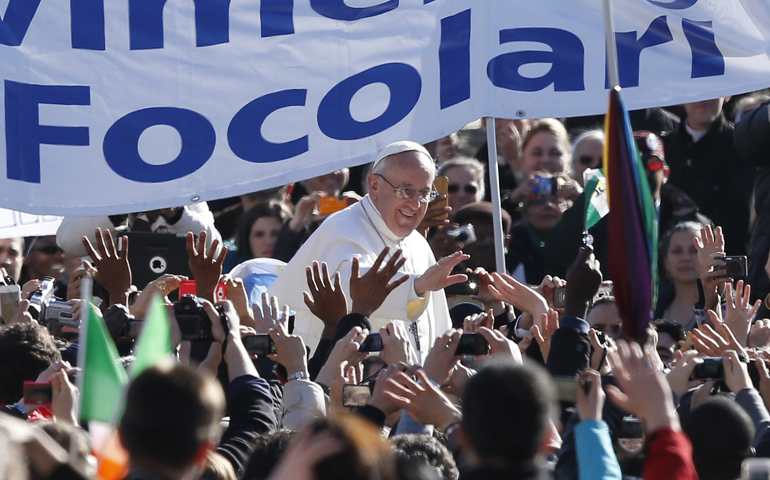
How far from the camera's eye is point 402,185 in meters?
6.02

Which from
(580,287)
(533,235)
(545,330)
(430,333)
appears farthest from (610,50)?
(533,235)

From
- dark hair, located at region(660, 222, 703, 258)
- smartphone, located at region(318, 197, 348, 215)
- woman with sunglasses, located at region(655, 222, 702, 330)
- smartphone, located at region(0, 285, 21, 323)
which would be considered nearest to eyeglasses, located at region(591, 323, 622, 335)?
woman with sunglasses, located at region(655, 222, 702, 330)

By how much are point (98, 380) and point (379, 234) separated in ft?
10.7

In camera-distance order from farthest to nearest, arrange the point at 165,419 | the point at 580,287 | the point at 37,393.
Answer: the point at 580,287 < the point at 37,393 < the point at 165,419

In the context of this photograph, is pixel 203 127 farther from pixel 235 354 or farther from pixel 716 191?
pixel 716 191

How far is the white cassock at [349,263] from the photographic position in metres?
5.97

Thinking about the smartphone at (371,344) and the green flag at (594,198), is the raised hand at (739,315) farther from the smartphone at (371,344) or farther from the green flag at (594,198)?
the smartphone at (371,344)

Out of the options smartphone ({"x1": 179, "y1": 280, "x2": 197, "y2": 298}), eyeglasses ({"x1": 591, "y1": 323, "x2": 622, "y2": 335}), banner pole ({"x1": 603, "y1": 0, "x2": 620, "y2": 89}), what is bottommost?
eyeglasses ({"x1": 591, "y1": 323, "x2": 622, "y2": 335})

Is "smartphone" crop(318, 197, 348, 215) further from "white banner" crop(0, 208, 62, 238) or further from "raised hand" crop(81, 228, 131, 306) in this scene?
"raised hand" crop(81, 228, 131, 306)

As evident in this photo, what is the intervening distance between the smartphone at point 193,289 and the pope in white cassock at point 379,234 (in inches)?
25.5

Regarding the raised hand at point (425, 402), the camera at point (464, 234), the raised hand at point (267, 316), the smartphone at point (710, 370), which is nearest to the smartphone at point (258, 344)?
the raised hand at point (267, 316)

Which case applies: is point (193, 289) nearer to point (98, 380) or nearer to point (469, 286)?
point (469, 286)

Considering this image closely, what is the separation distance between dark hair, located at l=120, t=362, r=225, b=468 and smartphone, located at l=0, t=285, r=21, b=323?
3.64 m

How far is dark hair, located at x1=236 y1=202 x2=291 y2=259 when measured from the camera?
816 cm
